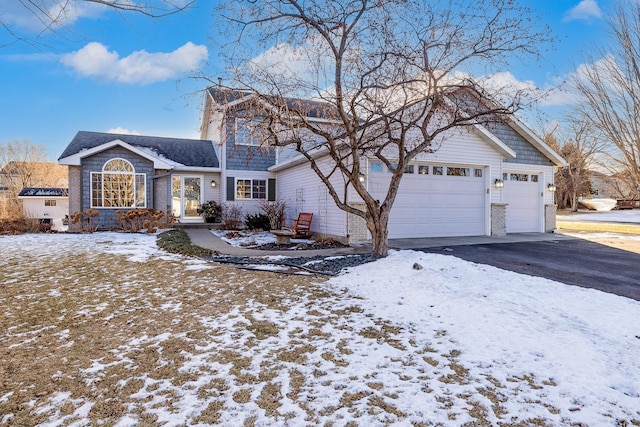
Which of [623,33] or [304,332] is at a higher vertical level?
[623,33]

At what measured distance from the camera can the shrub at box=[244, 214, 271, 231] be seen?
15.4 metres

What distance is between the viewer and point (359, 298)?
511 cm

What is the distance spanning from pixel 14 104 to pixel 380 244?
39.6 ft

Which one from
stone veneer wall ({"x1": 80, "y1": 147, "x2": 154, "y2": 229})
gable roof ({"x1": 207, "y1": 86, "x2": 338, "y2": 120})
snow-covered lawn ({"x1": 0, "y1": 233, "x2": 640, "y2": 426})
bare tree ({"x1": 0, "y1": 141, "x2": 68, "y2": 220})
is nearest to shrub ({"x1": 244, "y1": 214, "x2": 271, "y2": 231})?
stone veneer wall ({"x1": 80, "y1": 147, "x2": 154, "y2": 229})

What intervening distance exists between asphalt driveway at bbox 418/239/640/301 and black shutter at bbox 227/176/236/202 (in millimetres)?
9863

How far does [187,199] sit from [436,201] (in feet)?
43.0

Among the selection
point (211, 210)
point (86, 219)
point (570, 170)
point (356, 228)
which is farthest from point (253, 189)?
point (570, 170)

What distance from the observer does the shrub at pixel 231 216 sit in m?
15.7

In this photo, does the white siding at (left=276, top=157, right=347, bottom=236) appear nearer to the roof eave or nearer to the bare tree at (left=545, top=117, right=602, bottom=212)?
the roof eave

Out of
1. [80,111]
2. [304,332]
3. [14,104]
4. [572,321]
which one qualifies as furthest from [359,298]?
[80,111]

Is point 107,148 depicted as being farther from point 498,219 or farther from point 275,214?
point 498,219

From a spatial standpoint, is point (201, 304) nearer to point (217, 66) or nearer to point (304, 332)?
point (304, 332)

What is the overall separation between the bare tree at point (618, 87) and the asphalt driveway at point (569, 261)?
22.7 feet

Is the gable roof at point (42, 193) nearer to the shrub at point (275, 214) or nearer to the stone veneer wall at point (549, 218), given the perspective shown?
the shrub at point (275, 214)
